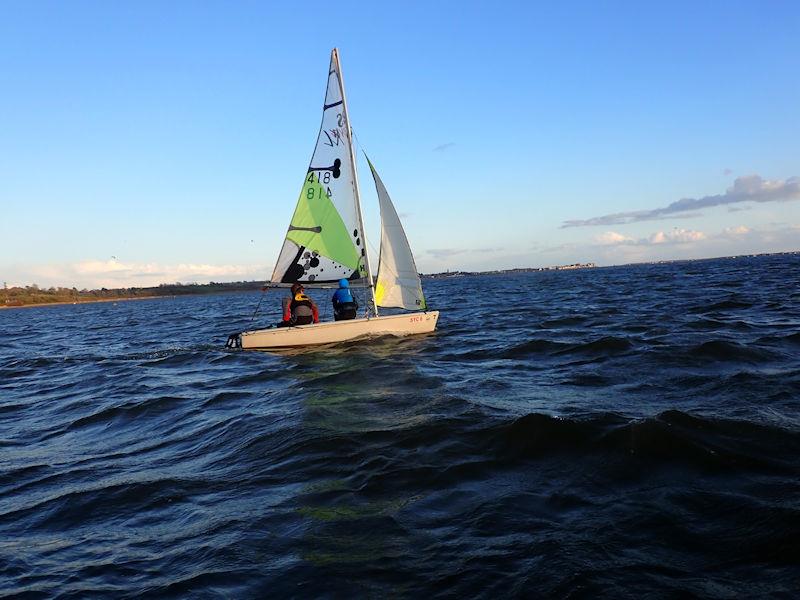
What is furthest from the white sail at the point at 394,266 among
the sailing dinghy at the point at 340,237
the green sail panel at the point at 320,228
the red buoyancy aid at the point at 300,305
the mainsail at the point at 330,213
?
the red buoyancy aid at the point at 300,305

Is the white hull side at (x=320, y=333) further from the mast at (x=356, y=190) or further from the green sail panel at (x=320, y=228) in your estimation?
the green sail panel at (x=320, y=228)

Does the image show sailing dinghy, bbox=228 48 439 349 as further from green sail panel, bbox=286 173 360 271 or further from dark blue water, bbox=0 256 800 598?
dark blue water, bbox=0 256 800 598

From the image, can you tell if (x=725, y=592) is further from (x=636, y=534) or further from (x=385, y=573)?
(x=385, y=573)

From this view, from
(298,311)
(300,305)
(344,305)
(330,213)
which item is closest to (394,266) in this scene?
(344,305)

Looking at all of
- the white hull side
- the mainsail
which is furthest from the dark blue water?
the mainsail

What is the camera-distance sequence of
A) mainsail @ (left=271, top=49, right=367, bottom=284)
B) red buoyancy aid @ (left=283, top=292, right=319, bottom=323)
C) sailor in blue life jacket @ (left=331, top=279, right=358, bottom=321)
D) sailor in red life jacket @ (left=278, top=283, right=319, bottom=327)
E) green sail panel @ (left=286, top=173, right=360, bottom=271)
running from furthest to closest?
1. green sail panel @ (left=286, top=173, right=360, bottom=271)
2. mainsail @ (left=271, top=49, right=367, bottom=284)
3. sailor in blue life jacket @ (left=331, top=279, right=358, bottom=321)
4. red buoyancy aid @ (left=283, top=292, right=319, bottom=323)
5. sailor in red life jacket @ (left=278, top=283, right=319, bottom=327)

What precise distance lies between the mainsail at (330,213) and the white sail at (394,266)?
0.86 metres

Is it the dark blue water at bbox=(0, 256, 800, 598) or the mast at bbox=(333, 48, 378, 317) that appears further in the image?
the mast at bbox=(333, 48, 378, 317)

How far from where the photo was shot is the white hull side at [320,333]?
17656 mm

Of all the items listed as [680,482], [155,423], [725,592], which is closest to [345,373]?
[155,423]

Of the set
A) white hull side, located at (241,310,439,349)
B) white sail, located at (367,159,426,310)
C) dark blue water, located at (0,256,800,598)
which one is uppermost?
white sail, located at (367,159,426,310)

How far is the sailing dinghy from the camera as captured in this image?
19250mm

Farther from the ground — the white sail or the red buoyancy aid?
the white sail

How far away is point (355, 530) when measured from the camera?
5.43 meters
